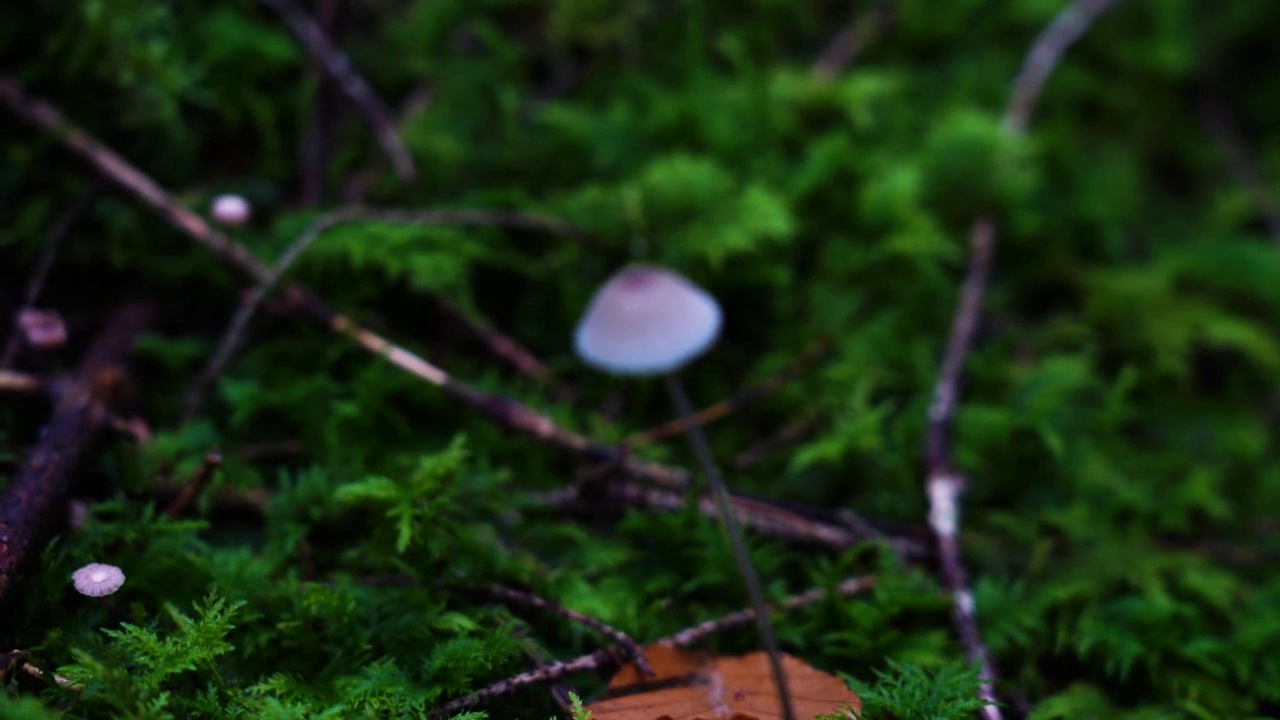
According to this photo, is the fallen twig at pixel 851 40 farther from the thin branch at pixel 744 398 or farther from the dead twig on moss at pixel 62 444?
the dead twig on moss at pixel 62 444

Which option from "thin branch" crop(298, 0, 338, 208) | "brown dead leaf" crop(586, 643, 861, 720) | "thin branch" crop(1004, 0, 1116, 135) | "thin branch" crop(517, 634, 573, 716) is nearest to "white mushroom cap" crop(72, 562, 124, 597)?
"thin branch" crop(517, 634, 573, 716)

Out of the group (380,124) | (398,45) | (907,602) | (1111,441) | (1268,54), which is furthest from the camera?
(1268,54)

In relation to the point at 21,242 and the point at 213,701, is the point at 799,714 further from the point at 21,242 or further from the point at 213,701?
the point at 21,242

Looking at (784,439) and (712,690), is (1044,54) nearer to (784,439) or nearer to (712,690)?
(784,439)

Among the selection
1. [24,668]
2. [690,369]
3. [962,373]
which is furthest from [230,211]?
[962,373]

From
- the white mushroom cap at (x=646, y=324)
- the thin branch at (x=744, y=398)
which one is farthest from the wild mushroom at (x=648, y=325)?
the thin branch at (x=744, y=398)

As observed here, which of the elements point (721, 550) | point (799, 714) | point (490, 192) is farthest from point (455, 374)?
point (799, 714)

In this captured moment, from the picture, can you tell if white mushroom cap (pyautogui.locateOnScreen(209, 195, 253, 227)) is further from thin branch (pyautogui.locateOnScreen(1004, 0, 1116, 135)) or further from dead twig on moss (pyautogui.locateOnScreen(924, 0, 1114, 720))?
thin branch (pyautogui.locateOnScreen(1004, 0, 1116, 135))
